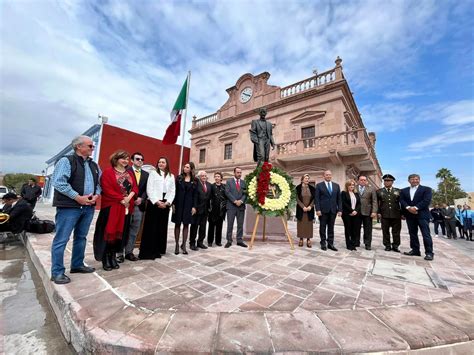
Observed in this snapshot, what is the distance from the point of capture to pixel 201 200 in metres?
4.25

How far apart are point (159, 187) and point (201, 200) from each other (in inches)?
38.1

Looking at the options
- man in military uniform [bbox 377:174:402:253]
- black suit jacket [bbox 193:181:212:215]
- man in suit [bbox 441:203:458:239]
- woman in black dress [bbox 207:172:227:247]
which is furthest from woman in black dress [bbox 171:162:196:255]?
man in suit [bbox 441:203:458:239]

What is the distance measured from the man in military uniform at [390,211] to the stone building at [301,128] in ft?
21.1

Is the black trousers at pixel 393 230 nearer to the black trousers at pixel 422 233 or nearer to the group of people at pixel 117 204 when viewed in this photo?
the black trousers at pixel 422 233

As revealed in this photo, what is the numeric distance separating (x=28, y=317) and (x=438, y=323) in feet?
11.6

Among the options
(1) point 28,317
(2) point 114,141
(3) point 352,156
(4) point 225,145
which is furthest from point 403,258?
(2) point 114,141

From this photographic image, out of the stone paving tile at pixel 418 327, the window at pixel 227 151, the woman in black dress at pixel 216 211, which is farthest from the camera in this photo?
the window at pixel 227 151

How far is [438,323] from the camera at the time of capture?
1.70 metres

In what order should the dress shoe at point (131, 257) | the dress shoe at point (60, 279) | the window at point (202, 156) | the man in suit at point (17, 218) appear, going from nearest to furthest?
1. the dress shoe at point (60, 279)
2. the dress shoe at point (131, 257)
3. the man in suit at point (17, 218)
4. the window at point (202, 156)

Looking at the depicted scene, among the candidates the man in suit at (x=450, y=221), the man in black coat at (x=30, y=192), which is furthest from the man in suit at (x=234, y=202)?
the man in suit at (x=450, y=221)

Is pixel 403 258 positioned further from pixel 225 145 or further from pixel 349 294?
pixel 225 145

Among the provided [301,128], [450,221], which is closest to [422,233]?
[450,221]

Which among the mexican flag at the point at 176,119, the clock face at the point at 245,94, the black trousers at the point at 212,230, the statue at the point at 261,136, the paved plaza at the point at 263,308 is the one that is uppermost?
the clock face at the point at 245,94

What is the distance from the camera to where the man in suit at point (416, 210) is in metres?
4.23
